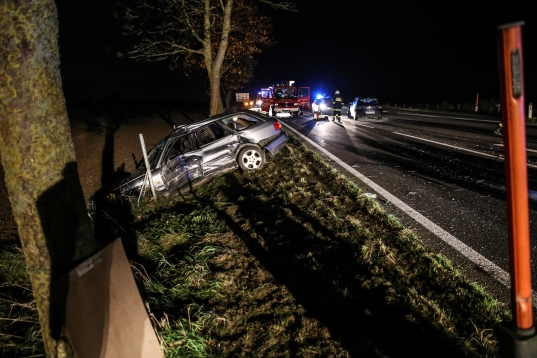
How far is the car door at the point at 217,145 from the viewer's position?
7.89 m

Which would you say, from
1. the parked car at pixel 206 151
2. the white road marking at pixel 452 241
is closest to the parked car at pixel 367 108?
the parked car at pixel 206 151

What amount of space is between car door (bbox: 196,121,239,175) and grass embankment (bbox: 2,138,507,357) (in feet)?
7.35

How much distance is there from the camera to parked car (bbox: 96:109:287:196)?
293 inches

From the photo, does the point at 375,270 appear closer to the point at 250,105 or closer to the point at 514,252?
the point at 514,252

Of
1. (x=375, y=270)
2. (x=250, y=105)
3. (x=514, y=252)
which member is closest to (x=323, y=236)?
(x=375, y=270)

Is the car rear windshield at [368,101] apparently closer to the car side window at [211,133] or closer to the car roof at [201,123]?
the car roof at [201,123]

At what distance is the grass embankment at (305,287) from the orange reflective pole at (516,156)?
1.33 metres

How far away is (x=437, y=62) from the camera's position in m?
82.9

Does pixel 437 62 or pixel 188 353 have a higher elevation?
pixel 437 62

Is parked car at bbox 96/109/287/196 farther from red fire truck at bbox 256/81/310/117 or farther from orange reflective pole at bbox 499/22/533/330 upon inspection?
red fire truck at bbox 256/81/310/117

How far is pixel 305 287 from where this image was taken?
345 centimetres

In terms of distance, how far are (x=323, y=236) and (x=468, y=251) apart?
1.64 metres

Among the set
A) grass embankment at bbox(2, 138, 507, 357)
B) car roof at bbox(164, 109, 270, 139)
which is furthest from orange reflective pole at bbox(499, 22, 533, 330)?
car roof at bbox(164, 109, 270, 139)

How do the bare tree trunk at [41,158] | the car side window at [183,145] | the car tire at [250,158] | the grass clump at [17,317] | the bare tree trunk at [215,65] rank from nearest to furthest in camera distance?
the bare tree trunk at [41,158]
the grass clump at [17,317]
the car side window at [183,145]
the car tire at [250,158]
the bare tree trunk at [215,65]
